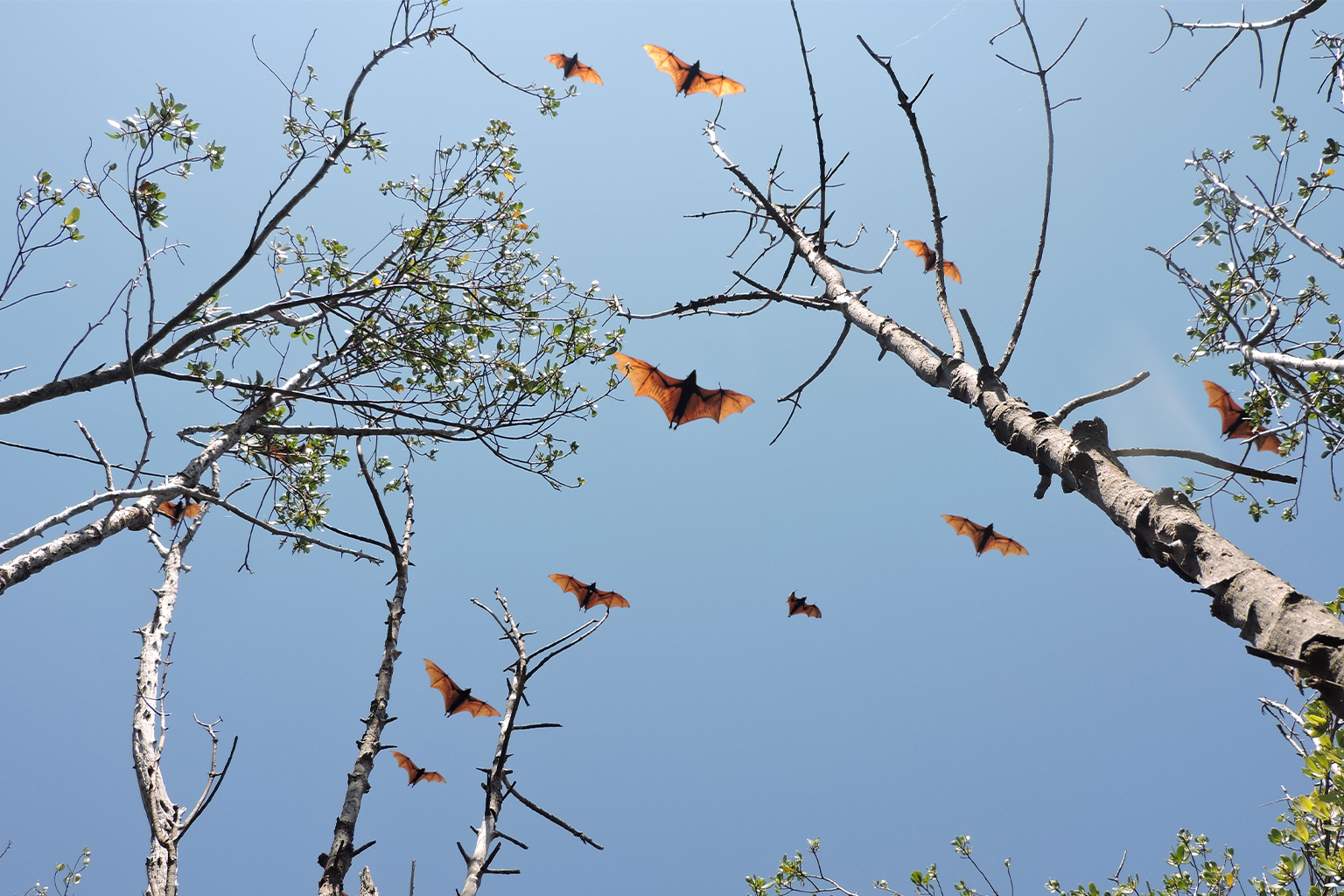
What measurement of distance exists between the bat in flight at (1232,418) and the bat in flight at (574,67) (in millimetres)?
8203

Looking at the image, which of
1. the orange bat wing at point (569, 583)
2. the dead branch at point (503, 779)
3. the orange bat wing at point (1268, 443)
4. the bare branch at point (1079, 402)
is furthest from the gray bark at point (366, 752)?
the orange bat wing at point (1268, 443)

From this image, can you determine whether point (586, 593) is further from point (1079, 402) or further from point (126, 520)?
point (1079, 402)

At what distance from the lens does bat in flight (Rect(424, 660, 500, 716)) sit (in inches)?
278

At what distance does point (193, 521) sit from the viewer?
6598mm

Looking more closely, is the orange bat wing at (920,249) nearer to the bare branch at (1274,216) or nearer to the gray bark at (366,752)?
the bare branch at (1274,216)

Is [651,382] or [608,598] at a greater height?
[651,382]

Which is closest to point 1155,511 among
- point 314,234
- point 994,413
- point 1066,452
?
point 1066,452

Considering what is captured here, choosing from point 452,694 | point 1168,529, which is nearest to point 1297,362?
point 1168,529

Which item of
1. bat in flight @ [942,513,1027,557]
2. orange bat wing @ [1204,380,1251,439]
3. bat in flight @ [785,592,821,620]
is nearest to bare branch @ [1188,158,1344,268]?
orange bat wing @ [1204,380,1251,439]

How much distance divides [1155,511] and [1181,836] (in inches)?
228

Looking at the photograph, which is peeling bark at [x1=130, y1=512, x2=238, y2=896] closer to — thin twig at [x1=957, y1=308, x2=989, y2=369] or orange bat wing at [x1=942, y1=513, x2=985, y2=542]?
thin twig at [x1=957, y1=308, x2=989, y2=369]

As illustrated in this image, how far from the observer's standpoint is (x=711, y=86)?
8.49 metres

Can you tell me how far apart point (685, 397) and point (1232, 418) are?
17.3 feet

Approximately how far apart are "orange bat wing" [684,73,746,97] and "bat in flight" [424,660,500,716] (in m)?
8.19
